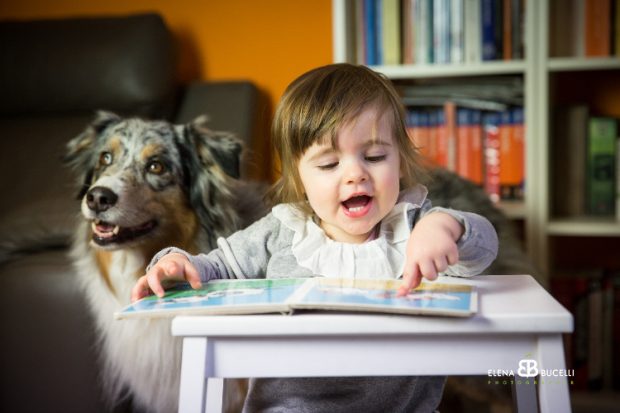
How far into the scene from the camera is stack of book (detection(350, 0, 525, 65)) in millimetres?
1854

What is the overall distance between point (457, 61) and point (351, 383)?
117 centimetres

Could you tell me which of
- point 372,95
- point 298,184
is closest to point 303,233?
point 298,184

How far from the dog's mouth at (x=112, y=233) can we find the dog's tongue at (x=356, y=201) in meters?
0.37

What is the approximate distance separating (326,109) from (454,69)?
3.30 ft

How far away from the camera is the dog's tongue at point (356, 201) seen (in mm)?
954

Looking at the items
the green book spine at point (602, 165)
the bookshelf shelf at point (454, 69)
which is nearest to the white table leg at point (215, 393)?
the bookshelf shelf at point (454, 69)

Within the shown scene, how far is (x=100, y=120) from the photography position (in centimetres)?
123

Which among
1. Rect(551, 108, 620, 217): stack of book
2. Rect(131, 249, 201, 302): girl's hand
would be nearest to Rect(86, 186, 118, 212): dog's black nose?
Rect(131, 249, 201, 302): girl's hand

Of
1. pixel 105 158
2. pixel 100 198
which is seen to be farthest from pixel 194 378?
pixel 105 158

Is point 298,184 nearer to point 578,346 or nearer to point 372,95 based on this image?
point 372,95

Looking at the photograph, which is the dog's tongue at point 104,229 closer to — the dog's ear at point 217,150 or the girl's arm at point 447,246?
the dog's ear at point 217,150

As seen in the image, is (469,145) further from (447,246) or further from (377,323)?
(377,323)

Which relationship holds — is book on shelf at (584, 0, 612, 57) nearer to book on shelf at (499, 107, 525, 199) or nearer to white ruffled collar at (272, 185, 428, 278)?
book on shelf at (499, 107, 525, 199)

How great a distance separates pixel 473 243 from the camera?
2.86ft
